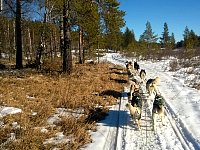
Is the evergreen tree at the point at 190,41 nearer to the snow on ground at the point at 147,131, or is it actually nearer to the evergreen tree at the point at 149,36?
the evergreen tree at the point at 149,36

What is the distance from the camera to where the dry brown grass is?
7.38m

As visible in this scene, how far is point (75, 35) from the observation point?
29.2 metres

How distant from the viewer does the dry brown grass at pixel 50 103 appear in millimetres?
7384

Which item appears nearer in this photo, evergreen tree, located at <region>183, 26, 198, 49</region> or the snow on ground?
the snow on ground

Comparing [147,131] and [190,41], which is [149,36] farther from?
[147,131]

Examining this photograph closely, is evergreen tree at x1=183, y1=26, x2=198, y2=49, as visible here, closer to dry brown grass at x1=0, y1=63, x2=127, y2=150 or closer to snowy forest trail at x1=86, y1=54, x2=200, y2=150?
dry brown grass at x1=0, y1=63, x2=127, y2=150

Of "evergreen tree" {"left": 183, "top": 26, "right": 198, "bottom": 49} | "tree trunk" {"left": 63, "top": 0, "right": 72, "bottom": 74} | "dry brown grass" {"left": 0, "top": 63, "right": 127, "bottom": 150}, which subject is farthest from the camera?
"evergreen tree" {"left": 183, "top": 26, "right": 198, "bottom": 49}

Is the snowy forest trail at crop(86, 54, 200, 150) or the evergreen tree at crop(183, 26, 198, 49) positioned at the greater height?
the evergreen tree at crop(183, 26, 198, 49)

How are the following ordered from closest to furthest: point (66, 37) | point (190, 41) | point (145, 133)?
point (145, 133) → point (66, 37) → point (190, 41)

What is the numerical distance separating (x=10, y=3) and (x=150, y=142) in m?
15.0

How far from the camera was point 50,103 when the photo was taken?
10781 mm

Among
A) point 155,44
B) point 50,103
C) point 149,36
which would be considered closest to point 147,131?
point 50,103

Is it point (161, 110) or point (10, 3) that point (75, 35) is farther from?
point (161, 110)

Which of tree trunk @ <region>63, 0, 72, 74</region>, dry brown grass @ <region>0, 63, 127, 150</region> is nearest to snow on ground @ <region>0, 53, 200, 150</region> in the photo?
dry brown grass @ <region>0, 63, 127, 150</region>
